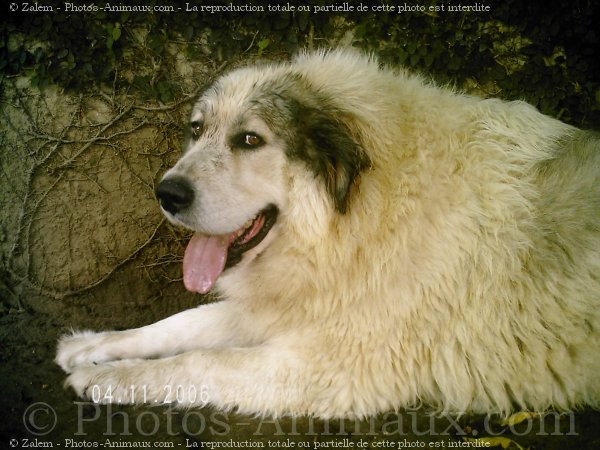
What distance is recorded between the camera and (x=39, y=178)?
4.16 m

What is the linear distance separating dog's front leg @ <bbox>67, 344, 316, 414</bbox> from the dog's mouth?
0.42m

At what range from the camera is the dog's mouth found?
282 cm

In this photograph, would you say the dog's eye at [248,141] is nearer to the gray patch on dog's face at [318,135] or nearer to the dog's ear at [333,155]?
the gray patch on dog's face at [318,135]

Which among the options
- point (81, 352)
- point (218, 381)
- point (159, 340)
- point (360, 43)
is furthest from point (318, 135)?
point (81, 352)

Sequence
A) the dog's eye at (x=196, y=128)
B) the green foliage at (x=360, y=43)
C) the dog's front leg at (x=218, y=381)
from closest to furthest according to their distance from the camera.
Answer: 1. the dog's front leg at (x=218, y=381)
2. the dog's eye at (x=196, y=128)
3. the green foliage at (x=360, y=43)

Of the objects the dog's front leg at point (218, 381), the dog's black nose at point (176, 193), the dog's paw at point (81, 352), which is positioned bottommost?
the dog's paw at point (81, 352)

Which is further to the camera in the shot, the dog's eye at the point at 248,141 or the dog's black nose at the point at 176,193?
the dog's eye at the point at 248,141

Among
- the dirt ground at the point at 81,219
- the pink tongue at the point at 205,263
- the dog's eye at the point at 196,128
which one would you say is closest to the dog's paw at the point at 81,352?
the dirt ground at the point at 81,219

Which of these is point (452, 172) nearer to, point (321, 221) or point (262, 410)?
point (321, 221)

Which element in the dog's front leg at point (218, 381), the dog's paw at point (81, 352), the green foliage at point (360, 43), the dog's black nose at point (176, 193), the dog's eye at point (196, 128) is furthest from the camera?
the green foliage at point (360, 43)

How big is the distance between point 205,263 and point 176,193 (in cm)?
44

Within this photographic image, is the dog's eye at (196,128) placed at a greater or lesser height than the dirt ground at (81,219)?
greater

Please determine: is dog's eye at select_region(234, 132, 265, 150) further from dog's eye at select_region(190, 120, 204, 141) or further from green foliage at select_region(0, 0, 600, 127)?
green foliage at select_region(0, 0, 600, 127)

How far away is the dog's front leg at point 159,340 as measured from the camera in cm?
324
